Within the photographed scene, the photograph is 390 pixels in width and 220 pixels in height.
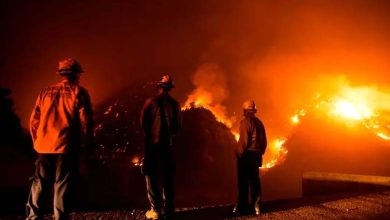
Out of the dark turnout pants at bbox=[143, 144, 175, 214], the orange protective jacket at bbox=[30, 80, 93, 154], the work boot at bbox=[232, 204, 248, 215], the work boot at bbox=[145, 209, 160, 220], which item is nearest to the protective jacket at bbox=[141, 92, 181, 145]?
the dark turnout pants at bbox=[143, 144, 175, 214]

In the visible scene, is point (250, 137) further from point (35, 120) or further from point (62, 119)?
point (35, 120)

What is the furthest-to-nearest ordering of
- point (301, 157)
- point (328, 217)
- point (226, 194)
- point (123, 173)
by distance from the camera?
point (301, 157) < point (226, 194) < point (123, 173) < point (328, 217)

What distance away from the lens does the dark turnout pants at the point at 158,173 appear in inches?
198

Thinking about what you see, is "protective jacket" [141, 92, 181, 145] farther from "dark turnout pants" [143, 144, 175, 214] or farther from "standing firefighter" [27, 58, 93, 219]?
"standing firefighter" [27, 58, 93, 219]

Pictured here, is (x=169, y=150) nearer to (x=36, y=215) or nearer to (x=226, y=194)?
(x=36, y=215)

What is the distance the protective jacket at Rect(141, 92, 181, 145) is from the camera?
5.16m

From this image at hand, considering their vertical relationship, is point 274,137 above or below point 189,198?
above

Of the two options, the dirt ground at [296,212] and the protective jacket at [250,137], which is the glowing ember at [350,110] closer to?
the dirt ground at [296,212]

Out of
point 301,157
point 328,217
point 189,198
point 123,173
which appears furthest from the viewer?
point 301,157

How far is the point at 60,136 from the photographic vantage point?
3994mm

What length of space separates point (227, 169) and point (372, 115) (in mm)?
16323

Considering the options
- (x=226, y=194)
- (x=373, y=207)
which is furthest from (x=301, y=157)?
(x=373, y=207)

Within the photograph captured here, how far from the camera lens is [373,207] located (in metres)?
6.73

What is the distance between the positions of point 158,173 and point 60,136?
169 centimetres
